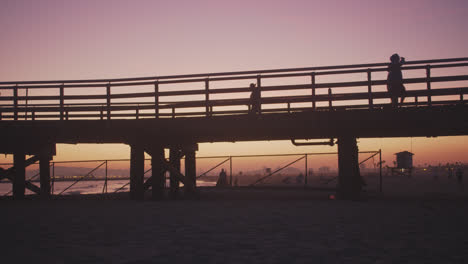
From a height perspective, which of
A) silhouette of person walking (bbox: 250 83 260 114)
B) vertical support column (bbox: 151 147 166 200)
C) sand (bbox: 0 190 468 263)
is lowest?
sand (bbox: 0 190 468 263)

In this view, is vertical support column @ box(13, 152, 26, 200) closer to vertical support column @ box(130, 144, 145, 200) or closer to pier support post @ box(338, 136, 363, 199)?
vertical support column @ box(130, 144, 145, 200)

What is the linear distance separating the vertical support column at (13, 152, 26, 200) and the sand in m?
5.63

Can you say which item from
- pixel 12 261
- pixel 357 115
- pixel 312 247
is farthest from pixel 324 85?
pixel 12 261

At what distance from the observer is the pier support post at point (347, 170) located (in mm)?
13594

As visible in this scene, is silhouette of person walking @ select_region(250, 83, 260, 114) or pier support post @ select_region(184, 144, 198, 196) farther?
pier support post @ select_region(184, 144, 198, 196)

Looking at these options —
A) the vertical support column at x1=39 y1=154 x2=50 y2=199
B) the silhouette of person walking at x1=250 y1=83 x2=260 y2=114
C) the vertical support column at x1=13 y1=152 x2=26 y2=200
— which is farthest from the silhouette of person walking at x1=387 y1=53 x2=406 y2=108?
the vertical support column at x1=13 y1=152 x2=26 y2=200

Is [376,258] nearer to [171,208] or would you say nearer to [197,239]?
[197,239]

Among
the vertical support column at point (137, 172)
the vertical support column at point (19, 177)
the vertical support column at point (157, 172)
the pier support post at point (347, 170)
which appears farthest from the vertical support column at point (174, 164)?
the pier support post at point (347, 170)

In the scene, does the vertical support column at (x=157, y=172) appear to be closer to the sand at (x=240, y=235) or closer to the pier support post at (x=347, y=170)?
the sand at (x=240, y=235)

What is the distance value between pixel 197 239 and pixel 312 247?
194cm

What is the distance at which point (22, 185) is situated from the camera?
16266 mm

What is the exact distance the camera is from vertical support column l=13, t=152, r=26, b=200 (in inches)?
637

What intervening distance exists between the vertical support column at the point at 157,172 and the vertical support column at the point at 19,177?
5550mm

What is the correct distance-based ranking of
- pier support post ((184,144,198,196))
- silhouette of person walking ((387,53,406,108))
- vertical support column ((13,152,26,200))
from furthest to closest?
pier support post ((184,144,198,196)) < vertical support column ((13,152,26,200)) < silhouette of person walking ((387,53,406,108))
